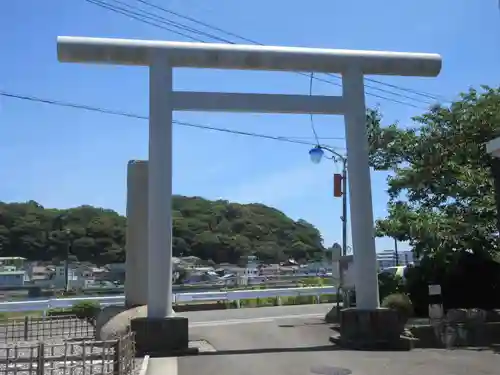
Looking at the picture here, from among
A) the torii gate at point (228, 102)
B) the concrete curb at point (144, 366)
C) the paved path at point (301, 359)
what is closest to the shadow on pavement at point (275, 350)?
the paved path at point (301, 359)

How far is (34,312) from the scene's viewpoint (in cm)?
2191

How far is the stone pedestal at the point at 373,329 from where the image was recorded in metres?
12.4

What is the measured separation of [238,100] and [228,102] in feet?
0.79

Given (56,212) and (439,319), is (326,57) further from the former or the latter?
(56,212)

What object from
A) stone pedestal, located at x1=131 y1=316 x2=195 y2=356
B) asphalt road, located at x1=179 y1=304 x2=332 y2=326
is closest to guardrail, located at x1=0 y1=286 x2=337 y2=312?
asphalt road, located at x1=179 y1=304 x2=332 y2=326

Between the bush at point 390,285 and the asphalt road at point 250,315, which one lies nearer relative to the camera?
the asphalt road at point 250,315

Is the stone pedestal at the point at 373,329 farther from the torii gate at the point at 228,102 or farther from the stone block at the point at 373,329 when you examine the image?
the torii gate at the point at 228,102

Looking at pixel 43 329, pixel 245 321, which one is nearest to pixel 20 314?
pixel 43 329

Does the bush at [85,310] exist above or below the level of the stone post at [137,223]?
below

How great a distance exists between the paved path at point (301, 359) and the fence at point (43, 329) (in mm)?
3932

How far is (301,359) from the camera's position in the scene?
10.8 m

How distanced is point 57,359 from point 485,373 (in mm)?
6936

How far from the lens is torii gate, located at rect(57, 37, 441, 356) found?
39.5 feet

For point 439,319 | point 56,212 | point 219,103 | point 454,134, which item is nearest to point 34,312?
point 219,103
